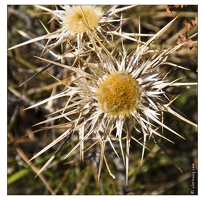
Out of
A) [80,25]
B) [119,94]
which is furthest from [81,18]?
[119,94]

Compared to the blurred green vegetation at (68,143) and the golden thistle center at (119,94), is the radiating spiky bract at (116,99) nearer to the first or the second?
the golden thistle center at (119,94)

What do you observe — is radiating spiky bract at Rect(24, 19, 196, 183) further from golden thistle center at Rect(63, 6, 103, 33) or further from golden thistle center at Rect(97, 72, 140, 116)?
golden thistle center at Rect(63, 6, 103, 33)

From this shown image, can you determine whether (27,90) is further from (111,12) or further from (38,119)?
(111,12)

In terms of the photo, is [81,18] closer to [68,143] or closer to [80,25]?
[80,25]

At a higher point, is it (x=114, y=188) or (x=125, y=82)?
(x=125, y=82)

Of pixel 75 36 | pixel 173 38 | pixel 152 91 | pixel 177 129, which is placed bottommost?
pixel 177 129
